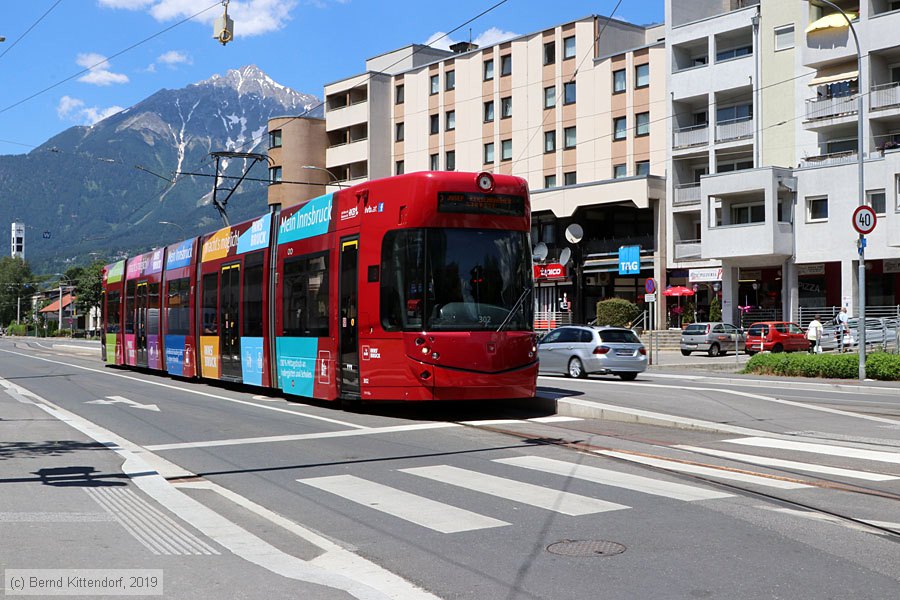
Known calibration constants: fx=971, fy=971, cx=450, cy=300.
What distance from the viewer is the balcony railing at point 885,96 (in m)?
43.2

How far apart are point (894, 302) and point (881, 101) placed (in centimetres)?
911

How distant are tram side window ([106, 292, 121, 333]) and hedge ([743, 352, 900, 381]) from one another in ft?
66.4

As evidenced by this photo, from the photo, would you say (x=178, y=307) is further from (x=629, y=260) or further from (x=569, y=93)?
(x=569, y=93)

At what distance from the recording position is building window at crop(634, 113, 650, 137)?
56.1m

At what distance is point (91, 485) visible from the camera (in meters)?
9.02

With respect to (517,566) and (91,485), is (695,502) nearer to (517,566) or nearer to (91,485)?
(517,566)

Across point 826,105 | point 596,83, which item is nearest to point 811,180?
point 826,105

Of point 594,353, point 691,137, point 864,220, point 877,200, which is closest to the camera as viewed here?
point 864,220

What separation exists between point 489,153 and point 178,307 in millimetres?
41942

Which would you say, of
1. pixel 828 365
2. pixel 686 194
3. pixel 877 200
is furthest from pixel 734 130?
pixel 828 365

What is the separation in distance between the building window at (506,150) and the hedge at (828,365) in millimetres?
36915

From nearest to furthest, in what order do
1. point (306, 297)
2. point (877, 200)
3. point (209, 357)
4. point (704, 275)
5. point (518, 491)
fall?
1. point (518, 491)
2. point (306, 297)
3. point (209, 357)
4. point (877, 200)
5. point (704, 275)

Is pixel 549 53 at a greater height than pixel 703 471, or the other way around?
pixel 549 53

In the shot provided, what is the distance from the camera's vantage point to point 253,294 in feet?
64.2
